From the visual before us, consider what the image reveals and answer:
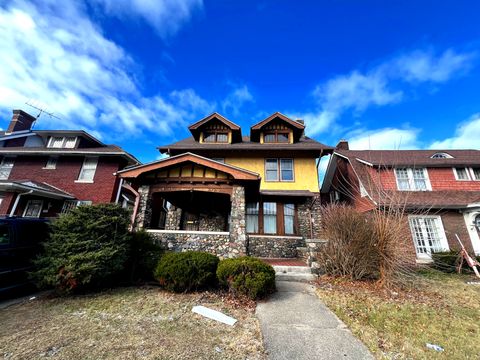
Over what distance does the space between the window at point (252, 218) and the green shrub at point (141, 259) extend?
18.3 ft

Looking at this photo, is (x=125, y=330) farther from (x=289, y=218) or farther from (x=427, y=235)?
(x=427, y=235)

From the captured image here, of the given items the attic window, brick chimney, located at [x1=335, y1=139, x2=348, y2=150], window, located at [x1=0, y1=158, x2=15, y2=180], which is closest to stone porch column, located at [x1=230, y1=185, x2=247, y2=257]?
brick chimney, located at [x1=335, y1=139, x2=348, y2=150]

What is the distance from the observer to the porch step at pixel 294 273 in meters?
6.87

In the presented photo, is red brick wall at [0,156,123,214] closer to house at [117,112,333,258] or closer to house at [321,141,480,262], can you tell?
house at [117,112,333,258]

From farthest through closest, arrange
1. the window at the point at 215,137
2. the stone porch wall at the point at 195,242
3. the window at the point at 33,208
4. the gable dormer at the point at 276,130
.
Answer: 1. the window at the point at 215,137
2. the gable dormer at the point at 276,130
3. the window at the point at 33,208
4. the stone porch wall at the point at 195,242

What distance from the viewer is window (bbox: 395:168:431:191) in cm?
1152

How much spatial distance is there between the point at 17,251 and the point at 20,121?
59.8 ft

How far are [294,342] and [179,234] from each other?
532cm

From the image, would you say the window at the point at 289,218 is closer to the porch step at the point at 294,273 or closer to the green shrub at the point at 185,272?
the porch step at the point at 294,273

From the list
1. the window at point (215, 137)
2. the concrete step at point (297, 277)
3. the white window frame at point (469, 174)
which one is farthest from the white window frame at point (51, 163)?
the white window frame at point (469, 174)

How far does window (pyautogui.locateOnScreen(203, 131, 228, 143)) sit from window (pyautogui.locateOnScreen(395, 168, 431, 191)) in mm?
10889

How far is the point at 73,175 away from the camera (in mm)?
13797

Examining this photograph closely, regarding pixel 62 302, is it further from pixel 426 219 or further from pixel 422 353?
pixel 426 219

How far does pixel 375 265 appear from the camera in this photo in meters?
6.43
